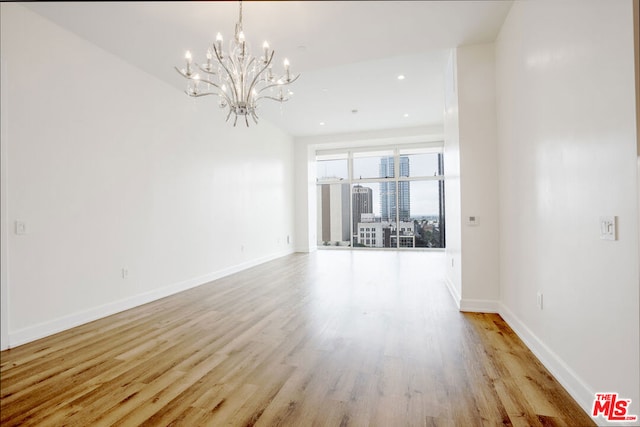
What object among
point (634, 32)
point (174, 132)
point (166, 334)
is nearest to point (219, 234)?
point (174, 132)

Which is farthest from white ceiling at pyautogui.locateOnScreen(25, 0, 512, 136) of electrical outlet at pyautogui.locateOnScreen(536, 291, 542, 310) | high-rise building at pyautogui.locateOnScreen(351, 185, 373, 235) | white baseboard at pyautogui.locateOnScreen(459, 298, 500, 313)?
high-rise building at pyautogui.locateOnScreen(351, 185, 373, 235)

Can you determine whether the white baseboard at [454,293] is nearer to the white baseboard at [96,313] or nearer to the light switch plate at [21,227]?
the white baseboard at [96,313]

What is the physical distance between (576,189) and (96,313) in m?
4.34

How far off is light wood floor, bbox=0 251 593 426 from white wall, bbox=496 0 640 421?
1.08 ft

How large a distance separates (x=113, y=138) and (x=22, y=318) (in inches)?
78.1

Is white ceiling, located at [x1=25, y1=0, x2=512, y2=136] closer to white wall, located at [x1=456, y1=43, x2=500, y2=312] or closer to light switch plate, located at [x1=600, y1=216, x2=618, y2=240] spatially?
white wall, located at [x1=456, y1=43, x2=500, y2=312]

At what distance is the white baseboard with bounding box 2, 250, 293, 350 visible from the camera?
2.67m

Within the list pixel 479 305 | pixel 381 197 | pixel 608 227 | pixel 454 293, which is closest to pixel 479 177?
pixel 479 305

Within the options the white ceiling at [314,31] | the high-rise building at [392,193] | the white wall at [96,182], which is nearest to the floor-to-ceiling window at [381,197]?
the high-rise building at [392,193]

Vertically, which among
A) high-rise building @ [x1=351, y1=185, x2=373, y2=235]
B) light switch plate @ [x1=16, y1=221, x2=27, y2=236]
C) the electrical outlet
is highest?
high-rise building @ [x1=351, y1=185, x2=373, y2=235]

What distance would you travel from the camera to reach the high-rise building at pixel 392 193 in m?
8.63

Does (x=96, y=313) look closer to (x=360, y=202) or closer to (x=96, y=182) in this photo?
(x=96, y=182)

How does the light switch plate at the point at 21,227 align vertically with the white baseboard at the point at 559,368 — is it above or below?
above

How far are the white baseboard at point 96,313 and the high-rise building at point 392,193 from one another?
5147mm
